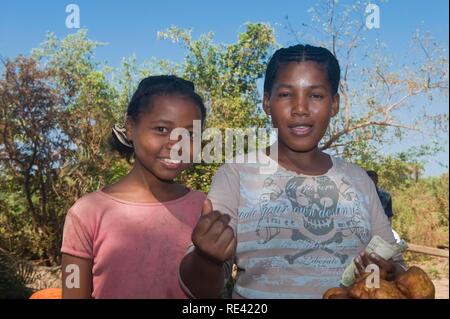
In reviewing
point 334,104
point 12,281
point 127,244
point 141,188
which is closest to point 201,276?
point 127,244

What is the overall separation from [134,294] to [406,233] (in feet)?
27.9

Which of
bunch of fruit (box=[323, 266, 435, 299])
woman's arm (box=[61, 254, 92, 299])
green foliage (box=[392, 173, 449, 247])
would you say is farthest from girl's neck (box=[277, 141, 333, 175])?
green foliage (box=[392, 173, 449, 247])

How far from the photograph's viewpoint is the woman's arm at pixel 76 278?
1.76 m

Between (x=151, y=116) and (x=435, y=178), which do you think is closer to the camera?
(x=151, y=116)

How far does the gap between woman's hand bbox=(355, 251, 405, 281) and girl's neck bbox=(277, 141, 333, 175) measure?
0.37m

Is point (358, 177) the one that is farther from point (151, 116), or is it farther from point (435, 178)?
point (435, 178)

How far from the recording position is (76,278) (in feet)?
5.83

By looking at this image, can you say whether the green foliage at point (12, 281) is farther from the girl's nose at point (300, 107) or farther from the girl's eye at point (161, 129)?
the girl's nose at point (300, 107)

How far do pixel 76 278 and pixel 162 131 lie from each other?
1.87 feet

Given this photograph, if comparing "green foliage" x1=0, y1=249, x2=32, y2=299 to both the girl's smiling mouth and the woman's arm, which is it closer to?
the woman's arm
